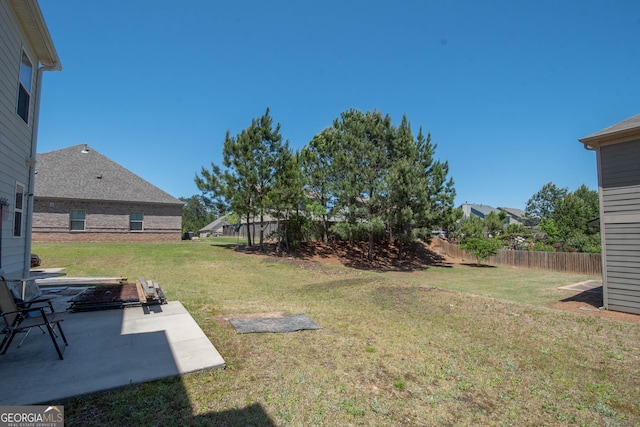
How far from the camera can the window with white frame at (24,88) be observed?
6.95 meters

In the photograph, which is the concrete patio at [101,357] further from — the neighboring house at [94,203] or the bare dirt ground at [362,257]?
the neighboring house at [94,203]

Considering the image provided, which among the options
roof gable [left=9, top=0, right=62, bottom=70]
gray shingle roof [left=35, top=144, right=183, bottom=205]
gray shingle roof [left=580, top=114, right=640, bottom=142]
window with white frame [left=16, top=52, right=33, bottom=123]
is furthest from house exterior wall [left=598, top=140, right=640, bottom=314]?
gray shingle roof [left=35, top=144, right=183, bottom=205]

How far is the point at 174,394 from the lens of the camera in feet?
10.4

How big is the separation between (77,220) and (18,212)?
614 inches

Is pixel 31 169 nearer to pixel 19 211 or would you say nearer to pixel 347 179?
pixel 19 211

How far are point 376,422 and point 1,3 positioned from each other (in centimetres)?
859

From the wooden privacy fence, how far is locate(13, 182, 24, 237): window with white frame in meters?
26.2

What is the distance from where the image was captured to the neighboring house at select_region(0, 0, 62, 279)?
19.6 ft

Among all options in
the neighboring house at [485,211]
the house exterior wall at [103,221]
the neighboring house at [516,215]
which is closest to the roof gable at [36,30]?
the house exterior wall at [103,221]

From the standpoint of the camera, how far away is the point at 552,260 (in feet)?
72.4

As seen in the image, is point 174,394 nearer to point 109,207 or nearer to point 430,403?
point 430,403

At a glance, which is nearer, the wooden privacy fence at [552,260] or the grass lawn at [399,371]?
the grass lawn at [399,371]

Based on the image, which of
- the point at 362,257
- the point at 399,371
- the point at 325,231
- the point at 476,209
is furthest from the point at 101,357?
the point at 476,209

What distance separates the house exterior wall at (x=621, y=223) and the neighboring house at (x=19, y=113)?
1310 centimetres
